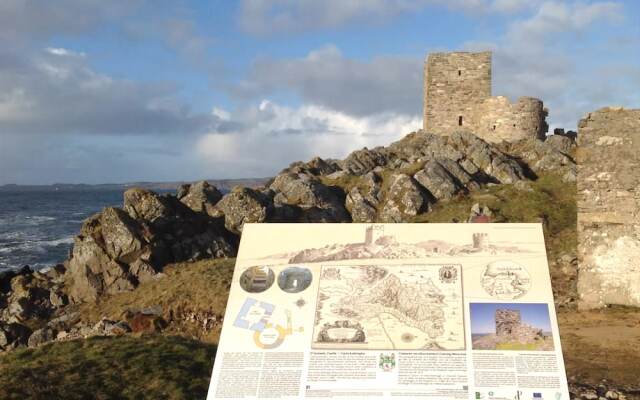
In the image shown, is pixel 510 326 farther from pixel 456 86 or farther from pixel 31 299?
pixel 456 86

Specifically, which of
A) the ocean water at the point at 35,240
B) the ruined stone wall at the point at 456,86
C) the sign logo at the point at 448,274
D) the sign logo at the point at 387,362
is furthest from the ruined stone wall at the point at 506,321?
the ocean water at the point at 35,240

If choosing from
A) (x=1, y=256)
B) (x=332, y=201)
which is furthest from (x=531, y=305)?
(x=1, y=256)

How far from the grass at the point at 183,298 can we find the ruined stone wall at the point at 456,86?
19312 mm

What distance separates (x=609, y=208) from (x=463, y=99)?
22.2 meters

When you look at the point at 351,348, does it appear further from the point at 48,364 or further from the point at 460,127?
the point at 460,127

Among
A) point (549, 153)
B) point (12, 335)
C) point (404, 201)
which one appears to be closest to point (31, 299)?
point (12, 335)

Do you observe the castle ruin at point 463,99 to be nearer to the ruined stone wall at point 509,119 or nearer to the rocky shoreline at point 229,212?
the ruined stone wall at point 509,119

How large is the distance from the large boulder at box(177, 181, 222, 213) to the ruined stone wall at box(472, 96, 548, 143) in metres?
16.7

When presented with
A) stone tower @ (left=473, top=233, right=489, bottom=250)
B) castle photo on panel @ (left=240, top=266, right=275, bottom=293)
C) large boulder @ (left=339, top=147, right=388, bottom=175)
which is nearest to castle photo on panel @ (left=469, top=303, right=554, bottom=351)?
stone tower @ (left=473, top=233, right=489, bottom=250)

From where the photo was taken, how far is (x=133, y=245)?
22.4 meters

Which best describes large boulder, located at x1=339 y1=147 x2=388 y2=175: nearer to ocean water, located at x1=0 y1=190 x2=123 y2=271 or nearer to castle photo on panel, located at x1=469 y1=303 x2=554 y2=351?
ocean water, located at x1=0 y1=190 x2=123 y2=271

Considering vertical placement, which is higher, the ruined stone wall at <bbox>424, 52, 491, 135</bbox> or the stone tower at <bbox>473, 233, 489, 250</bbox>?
the ruined stone wall at <bbox>424, 52, 491, 135</bbox>

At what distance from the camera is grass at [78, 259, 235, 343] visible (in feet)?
60.5

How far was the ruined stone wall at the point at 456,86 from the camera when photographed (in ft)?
119
